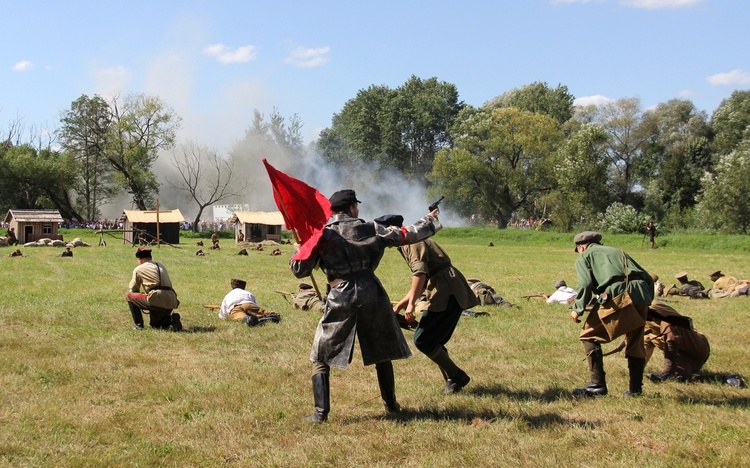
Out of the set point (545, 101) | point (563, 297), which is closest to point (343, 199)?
point (563, 297)

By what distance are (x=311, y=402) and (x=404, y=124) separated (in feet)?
247

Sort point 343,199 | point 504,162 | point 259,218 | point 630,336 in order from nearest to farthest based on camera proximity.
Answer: point 343,199 < point 630,336 < point 259,218 < point 504,162

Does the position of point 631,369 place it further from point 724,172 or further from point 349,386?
point 724,172

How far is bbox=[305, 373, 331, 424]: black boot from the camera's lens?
5848 mm

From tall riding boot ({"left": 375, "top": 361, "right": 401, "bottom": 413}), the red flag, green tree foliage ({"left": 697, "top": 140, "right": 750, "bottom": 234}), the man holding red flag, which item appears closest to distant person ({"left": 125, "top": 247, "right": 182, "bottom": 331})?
the red flag

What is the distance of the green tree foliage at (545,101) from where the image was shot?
7288 cm

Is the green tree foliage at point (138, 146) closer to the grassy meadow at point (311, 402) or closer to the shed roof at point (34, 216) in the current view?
the shed roof at point (34, 216)

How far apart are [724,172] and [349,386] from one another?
137ft

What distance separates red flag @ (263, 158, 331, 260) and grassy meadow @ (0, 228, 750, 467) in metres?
1.68

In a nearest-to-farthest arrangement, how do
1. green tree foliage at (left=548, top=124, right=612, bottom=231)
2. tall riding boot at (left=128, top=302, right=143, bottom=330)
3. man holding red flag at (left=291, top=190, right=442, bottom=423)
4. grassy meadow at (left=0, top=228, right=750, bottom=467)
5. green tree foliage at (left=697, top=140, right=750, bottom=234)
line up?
1. grassy meadow at (left=0, top=228, right=750, bottom=467)
2. man holding red flag at (left=291, top=190, right=442, bottom=423)
3. tall riding boot at (left=128, top=302, right=143, bottom=330)
4. green tree foliage at (left=697, top=140, right=750, bottom=234)
5. green tree foliage at (left=548, top=124, right=612, bottom=231)

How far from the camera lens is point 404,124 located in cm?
8044

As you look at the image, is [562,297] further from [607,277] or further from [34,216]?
[34,216]

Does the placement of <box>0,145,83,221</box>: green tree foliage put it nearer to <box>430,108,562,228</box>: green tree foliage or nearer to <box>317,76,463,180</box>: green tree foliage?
<box>317,76,463,180</box>: green tree foliage

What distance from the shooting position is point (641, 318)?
6.54 m
